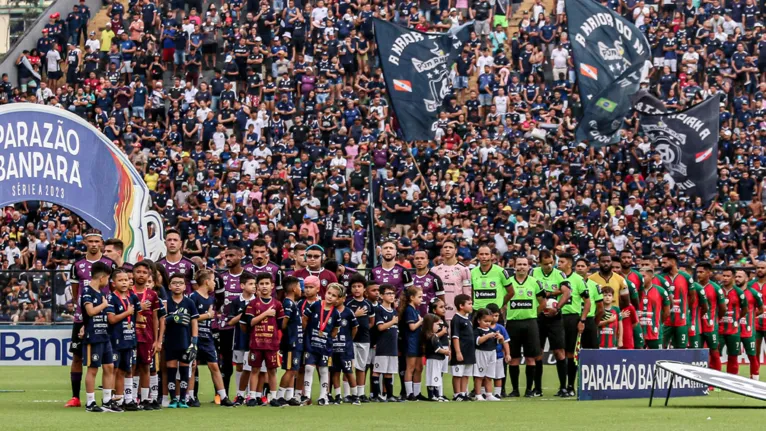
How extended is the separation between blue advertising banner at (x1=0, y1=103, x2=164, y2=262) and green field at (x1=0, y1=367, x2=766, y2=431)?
195 inches

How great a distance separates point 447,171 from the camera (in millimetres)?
34562

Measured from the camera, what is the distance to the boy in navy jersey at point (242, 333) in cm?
1820

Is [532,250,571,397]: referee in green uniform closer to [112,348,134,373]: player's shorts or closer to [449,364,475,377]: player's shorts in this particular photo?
[449,364,475,377]: player's shorts

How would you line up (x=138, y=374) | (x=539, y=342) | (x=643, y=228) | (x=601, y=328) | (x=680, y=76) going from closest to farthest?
(x=138, y=374)
(x=539, y=342)
(x=601, y=328)
(x=643, y=228)
(x=680, y=76)

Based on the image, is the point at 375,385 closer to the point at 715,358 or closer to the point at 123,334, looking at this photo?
the point at 123,334

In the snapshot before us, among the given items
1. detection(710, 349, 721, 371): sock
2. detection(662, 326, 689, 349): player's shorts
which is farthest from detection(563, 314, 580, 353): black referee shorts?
detection(710, 349, 721, 371): sock

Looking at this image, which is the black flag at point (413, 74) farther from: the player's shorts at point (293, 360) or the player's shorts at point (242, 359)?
the player's shorts at point (293, 360)

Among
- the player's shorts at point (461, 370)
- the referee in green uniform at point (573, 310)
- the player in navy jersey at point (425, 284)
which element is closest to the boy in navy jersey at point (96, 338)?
the player's shorts at point (461, 370)

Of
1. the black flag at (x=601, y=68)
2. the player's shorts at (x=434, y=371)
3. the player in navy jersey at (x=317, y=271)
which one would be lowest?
the player's shorts at (x=434, y=371)

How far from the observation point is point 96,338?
1681cm

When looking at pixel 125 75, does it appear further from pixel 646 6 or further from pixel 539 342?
pixel 539 342

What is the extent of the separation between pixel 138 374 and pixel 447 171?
1767 cm

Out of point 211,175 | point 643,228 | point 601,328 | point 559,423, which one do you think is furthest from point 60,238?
point 559,423

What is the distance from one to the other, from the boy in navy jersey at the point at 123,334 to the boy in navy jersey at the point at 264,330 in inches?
61.7
